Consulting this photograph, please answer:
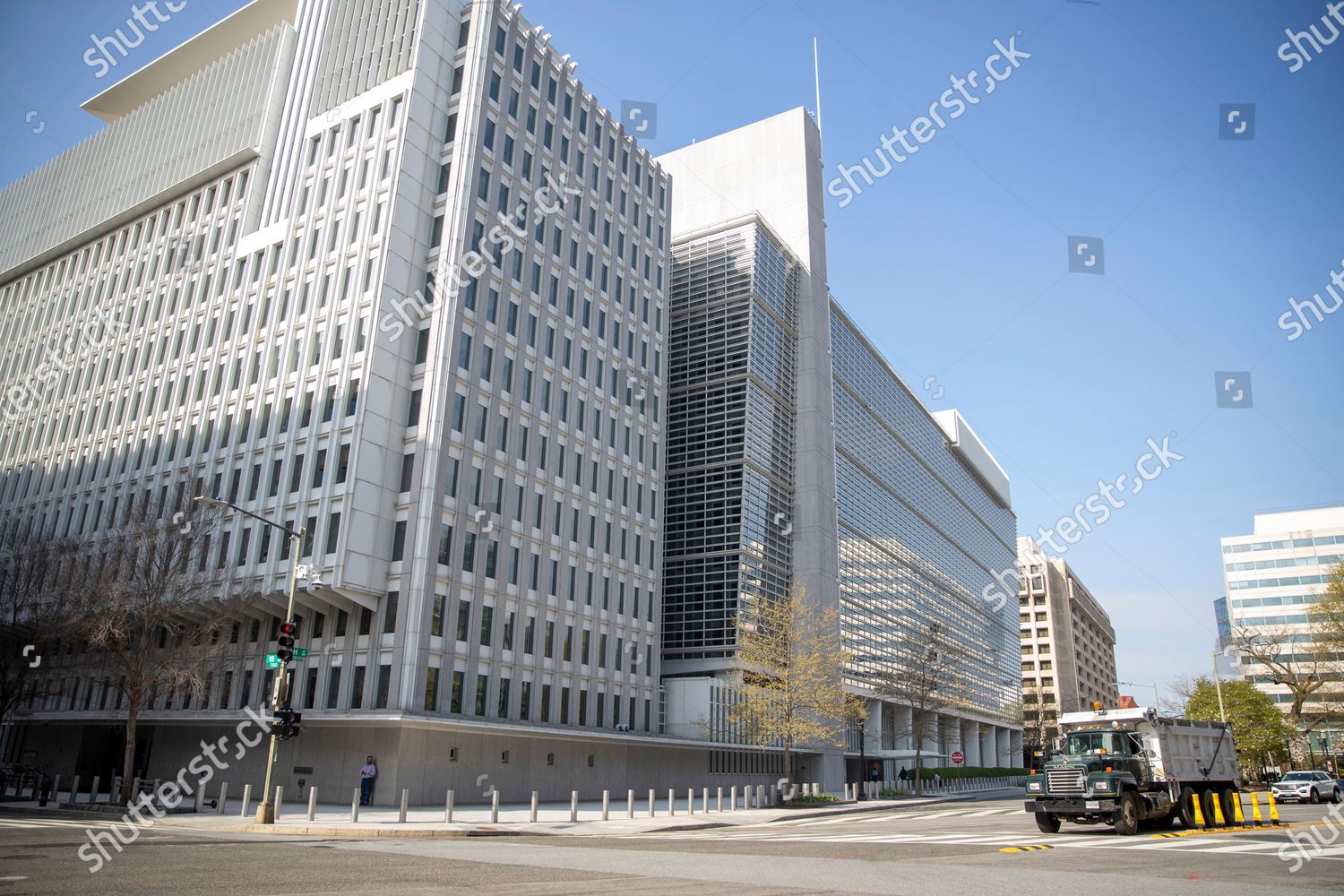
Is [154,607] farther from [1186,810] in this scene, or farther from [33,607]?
[1186,810]

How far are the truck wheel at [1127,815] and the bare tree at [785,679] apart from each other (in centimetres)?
2338

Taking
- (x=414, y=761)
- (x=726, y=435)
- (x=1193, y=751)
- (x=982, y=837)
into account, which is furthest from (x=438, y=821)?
(x=726, y=435)

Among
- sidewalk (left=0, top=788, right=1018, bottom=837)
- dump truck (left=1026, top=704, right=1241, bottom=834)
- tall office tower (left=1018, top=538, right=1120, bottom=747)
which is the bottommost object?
sidewalk (left=0, top=788, right=1018, bottom=837)

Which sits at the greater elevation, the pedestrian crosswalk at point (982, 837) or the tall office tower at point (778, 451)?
the tall office tower at point (778, 451)

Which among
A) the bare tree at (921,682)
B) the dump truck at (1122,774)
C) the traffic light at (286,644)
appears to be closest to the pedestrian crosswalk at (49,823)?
the traffic light at (286,644)

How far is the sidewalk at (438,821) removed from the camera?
23484mm

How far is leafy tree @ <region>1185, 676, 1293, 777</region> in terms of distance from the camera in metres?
74.7

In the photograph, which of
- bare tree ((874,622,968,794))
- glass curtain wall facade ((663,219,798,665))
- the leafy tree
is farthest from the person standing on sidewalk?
the leafy tree

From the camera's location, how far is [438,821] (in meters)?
27.9

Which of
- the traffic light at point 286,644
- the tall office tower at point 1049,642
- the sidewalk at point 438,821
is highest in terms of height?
the tall office tower at point 1049,642

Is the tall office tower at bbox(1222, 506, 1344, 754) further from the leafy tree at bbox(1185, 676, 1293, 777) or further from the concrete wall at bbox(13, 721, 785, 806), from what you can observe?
the concrete wall at bbox(13, 721, 785, 806)

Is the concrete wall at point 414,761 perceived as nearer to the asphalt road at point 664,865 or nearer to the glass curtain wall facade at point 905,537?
the asphalt road at point 664,865

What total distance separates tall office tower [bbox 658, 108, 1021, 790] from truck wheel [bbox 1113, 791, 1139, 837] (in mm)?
33581

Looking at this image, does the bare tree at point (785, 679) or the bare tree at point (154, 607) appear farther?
the bare tree at point (785, 679)
